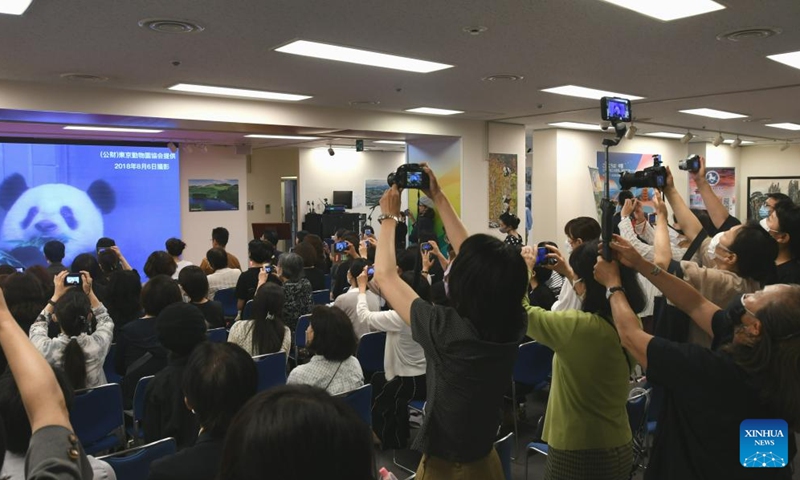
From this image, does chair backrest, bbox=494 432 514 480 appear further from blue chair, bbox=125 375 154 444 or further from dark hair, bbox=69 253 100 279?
dark hair, bbox=69 253 100 279

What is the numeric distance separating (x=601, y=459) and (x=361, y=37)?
339 cm

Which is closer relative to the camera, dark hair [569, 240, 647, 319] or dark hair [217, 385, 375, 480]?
dark hair [217, 385, 375, 480]

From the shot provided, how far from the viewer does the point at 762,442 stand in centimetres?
164

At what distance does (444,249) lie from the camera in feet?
33.3

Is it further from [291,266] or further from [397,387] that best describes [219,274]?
[397,387]

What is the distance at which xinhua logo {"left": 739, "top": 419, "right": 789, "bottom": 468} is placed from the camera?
63.7 inches

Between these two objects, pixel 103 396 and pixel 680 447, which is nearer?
pixel 680 447

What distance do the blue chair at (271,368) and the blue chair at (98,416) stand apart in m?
0.80

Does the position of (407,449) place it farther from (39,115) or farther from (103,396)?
(39,115)

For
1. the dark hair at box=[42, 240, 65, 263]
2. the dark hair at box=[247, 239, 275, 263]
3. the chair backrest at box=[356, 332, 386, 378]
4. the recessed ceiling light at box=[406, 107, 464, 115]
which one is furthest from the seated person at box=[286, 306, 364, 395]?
the recessed ceiling light at box=[406, 107, 464, 115]

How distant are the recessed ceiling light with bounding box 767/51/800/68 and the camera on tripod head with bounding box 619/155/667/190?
11.3 ft

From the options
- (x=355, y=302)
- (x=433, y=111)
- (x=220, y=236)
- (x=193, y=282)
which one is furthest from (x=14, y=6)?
(x=433, y=111)

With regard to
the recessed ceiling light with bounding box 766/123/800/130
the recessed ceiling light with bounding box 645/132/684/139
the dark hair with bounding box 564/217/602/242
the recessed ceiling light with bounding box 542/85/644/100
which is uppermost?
the recessed ceiling light with bounding box 645/132/684/139

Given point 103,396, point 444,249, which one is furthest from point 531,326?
point 444,249
